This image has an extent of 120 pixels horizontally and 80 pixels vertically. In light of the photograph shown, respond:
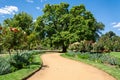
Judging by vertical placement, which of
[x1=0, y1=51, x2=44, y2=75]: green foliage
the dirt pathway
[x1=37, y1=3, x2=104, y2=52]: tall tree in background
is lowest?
the dirt pathway

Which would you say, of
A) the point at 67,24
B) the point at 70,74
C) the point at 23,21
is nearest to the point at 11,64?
the point at 70,74

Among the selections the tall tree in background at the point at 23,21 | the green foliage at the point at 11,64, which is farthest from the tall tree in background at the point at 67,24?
the green foliage at the point at 11,64

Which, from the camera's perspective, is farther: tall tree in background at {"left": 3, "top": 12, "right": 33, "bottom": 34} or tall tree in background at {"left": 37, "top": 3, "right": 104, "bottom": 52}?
tall tree in background at {"left": 3, "top": 12, "right": 33, "bottom": 34}

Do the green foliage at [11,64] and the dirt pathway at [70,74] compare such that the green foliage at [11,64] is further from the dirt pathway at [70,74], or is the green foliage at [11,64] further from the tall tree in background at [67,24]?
the tall tree in background at [67,24]

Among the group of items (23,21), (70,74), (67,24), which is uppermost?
(23,21)

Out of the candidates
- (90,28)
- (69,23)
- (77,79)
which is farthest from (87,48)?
(77,79)

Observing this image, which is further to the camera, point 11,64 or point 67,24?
point 67,24

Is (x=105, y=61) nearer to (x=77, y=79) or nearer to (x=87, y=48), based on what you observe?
(x=77, y=79)

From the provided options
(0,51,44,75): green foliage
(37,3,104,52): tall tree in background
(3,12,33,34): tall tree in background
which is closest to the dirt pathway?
(0,51,44,75): green foliage

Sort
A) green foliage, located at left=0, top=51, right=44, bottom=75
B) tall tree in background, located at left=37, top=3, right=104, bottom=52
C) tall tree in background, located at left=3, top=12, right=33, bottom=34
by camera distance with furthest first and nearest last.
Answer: tall tree in background, located at left=3, top=12, right=33, bottom=34 → tall tree in background, located at left=37, top=3, right=104, bottom=52 → green foliage, located at left=0, top=51, right=44, bottom=75

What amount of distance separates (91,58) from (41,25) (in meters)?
35.2

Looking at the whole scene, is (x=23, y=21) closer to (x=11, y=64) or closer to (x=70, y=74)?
(x=11, y=64)

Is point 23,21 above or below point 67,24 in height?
above

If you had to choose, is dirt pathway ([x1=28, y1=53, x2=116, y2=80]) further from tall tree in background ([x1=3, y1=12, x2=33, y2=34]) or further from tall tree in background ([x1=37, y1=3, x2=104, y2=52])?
tall tree in background ([x1=3, y1=12, x2=33, y2=34])
